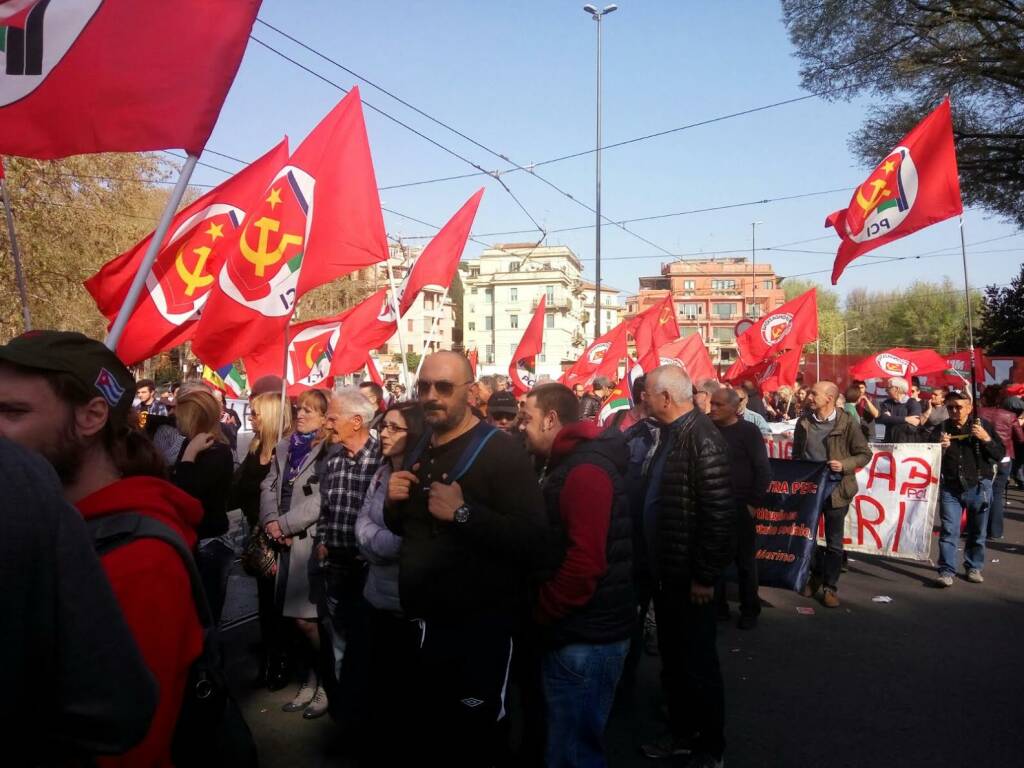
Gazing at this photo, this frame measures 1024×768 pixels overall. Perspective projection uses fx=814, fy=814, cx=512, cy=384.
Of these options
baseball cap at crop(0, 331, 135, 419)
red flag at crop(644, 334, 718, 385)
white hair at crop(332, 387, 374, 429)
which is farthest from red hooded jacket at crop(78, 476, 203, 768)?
red flag at crop(644, 334, 718, 385)

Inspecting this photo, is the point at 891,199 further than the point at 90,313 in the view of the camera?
No

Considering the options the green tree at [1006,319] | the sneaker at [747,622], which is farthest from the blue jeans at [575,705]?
the green tree at [1006,319]

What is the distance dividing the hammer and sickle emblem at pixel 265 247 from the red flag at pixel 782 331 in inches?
389

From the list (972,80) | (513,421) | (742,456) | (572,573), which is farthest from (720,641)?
(972,80)

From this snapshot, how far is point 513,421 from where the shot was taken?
22.9 ft

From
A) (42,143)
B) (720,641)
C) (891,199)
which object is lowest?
(720,641)

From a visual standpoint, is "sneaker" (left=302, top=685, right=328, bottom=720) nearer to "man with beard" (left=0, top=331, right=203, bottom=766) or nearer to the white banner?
"man with beard" (left=0, top=331, right=203, bottom=766)

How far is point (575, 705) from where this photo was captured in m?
3.29

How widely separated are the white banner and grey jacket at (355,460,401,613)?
5.93 m

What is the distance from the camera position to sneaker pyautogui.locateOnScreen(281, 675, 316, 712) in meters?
4.89

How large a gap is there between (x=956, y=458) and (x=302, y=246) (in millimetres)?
6525

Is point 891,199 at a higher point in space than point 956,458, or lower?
higher

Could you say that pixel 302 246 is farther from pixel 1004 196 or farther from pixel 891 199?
pixel 1004 196

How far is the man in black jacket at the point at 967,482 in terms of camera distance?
777 cm
